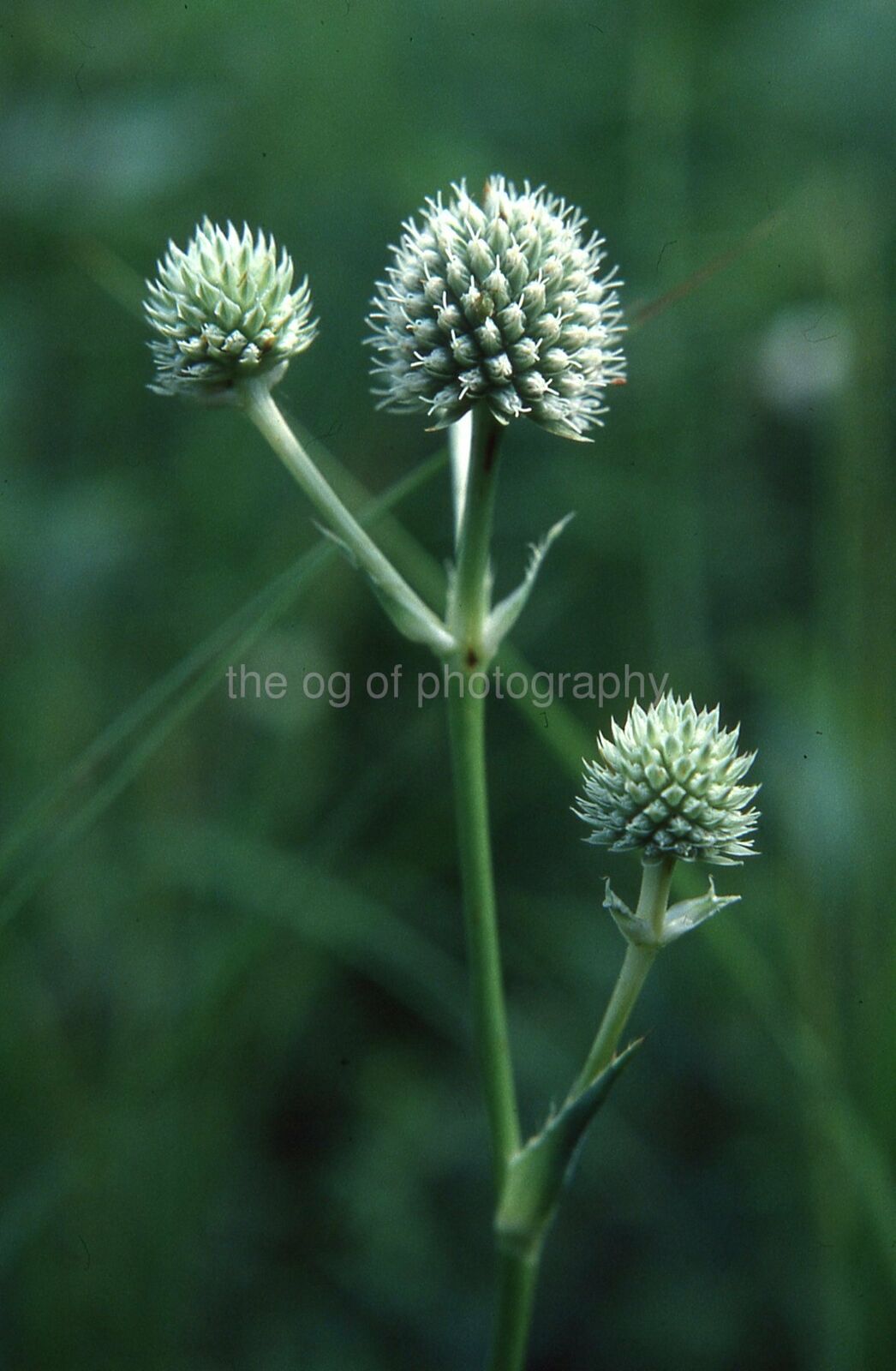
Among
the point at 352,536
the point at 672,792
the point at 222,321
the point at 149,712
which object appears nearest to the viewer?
the point at 672,792

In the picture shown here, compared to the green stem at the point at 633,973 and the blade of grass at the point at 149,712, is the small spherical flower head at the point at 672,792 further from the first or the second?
the blade of grass at the point at 149,712

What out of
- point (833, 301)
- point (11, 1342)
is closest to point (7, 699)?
point (11, 1342)

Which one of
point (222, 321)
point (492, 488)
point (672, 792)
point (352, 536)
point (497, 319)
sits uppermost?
point (497, 319)

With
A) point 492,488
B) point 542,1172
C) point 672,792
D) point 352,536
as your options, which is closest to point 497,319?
point 492,488

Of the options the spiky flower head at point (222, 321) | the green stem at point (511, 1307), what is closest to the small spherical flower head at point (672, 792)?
the green stem at point (511, 1307)

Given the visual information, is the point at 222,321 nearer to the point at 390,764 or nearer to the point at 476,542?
the point at 476,542

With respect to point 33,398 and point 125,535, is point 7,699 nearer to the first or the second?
point 125,535
